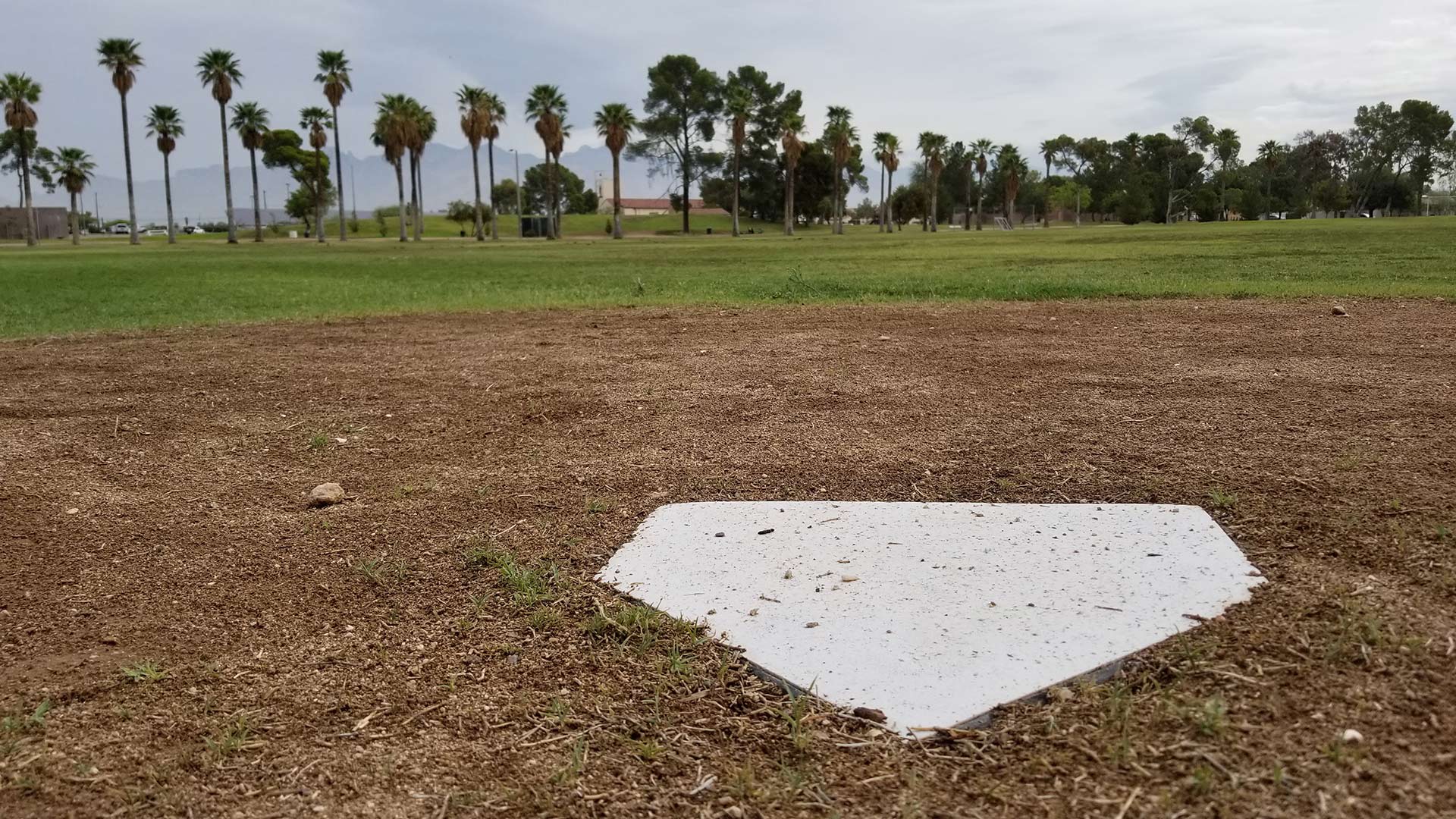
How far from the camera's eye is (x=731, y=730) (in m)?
2.51

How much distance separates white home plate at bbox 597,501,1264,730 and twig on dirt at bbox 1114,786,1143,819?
410mm

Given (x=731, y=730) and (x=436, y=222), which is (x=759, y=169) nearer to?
(x=436, y=222)

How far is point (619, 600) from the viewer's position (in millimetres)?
3270

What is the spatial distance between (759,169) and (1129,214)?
3705 cm

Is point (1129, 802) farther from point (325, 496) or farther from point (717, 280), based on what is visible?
point (717, 280)

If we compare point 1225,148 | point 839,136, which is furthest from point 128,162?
point 1225,148

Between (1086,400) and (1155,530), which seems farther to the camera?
(1086,400)

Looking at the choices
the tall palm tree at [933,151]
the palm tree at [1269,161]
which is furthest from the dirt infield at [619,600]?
the palm tree at [1269,161]

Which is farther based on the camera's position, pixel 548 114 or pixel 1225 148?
pixel 1225 148

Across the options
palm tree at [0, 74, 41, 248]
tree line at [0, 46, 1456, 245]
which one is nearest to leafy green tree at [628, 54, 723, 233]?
tree line at [0, 46, 1456, 245]

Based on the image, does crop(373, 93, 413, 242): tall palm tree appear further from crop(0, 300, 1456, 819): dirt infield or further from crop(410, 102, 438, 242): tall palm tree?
crop(0, 300, 1456, 819): dirt infield

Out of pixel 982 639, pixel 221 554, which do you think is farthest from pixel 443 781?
pixel 221 554

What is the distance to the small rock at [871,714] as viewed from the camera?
2.49 meters

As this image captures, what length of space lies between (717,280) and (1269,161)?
109898 mm
